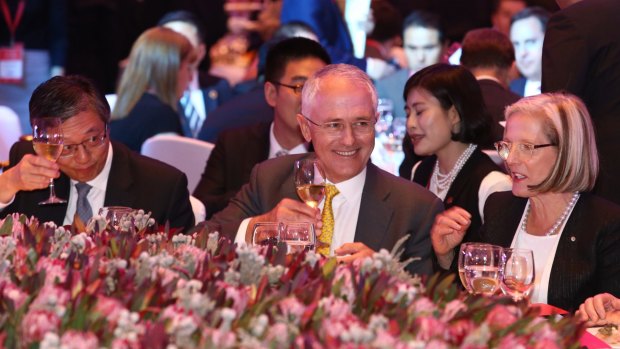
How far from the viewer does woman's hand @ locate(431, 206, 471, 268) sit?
3.29 meters

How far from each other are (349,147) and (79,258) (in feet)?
4.98

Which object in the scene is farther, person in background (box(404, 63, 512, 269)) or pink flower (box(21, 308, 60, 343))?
person in background (box(404, 63, 512, 269))

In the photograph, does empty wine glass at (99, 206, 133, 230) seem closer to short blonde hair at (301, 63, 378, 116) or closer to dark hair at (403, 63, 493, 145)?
short blonde hair at (301, 63, 378, 116)

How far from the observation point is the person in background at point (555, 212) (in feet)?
11.3

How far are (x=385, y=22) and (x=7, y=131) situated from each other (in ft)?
16.4

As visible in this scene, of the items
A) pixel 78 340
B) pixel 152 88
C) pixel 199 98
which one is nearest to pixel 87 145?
pixel 78 340

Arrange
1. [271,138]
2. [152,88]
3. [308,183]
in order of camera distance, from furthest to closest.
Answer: [152,88] → [271,138] → [308,183]

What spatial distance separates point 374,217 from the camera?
3.58 meters

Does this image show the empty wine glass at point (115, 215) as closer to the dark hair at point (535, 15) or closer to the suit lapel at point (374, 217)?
the suit lapel at point (374, 217)

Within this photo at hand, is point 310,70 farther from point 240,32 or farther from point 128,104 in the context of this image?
point 240,32

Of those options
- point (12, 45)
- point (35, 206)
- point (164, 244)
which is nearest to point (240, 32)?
point (12, 45)

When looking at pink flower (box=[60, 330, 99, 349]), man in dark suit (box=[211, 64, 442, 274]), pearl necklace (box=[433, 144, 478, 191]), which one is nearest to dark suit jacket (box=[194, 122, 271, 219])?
pearl necklace (box=[433, 144, 478, 191])

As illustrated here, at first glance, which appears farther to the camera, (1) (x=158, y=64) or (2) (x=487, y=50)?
(1) (x=158, y=64)

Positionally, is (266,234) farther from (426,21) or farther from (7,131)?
(426,21)
